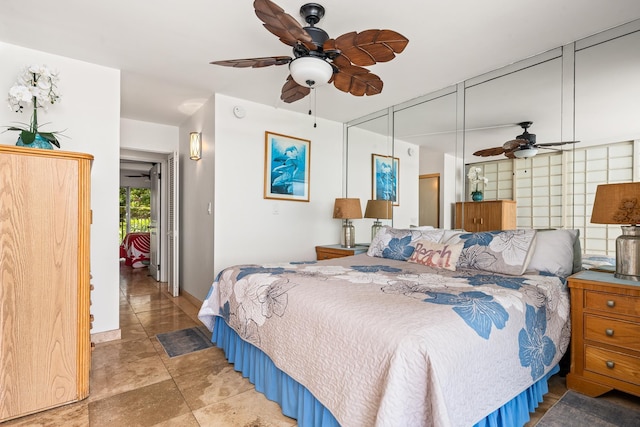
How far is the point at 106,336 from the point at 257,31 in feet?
9.79

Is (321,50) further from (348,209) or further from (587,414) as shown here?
(587,414)

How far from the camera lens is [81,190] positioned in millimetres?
1956

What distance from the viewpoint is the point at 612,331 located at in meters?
1.82

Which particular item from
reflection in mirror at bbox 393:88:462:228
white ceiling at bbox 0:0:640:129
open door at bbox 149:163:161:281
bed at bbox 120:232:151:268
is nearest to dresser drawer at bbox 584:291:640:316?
reflection in mirror at bbox 393:88:462:228

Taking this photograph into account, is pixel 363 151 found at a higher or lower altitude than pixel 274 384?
higher

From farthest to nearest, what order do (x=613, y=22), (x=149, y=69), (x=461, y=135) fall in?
(x=461, y=135) → (x=149, y=69) → (x=613, y=22)

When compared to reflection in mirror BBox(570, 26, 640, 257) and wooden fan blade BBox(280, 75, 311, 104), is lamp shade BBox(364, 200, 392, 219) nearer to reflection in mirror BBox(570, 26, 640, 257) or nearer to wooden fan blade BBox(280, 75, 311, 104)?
reflection in mirror BBox(570, 26, 640, 257)

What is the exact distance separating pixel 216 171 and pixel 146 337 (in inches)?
71.4

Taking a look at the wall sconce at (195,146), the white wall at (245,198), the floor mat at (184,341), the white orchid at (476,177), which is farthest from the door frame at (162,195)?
the white orchid at (476,177)

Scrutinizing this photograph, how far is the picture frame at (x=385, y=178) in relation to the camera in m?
3.97

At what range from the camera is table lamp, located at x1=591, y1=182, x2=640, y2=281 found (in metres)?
1.85

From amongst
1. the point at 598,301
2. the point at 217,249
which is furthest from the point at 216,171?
the point at 598,301

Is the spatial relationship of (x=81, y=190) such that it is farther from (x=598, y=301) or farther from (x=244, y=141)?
(x=598, y=301)

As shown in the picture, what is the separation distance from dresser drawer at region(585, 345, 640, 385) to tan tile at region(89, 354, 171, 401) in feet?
9.01
